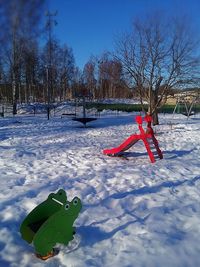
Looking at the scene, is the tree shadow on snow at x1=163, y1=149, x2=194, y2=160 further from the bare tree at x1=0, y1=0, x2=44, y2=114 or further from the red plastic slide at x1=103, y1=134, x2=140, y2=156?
the bare tree at x1=0, y1=0, x2=44, y2=114

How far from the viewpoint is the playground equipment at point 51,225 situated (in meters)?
3.16

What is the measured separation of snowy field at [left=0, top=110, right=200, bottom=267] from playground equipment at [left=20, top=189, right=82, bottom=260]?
0.12 m

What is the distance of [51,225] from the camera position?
10.6 ft

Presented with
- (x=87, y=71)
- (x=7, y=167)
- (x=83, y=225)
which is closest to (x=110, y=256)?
(x=83, y=225)

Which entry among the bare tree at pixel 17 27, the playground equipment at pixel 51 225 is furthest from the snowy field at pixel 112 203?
the bare tree at pixel 17 27

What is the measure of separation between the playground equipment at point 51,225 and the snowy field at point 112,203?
0.39ft

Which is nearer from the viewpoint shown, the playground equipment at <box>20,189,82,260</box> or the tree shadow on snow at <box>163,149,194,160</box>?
the playground equipment at <box>20,189,82,260</box>

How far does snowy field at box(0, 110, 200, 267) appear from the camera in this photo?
10.6ft

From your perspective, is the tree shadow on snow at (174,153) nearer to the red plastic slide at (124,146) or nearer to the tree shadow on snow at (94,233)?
the red plastic slide at (124,146)

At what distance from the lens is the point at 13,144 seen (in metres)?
10.3

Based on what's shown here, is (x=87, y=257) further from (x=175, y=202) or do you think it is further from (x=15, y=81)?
(x=15, y=81)

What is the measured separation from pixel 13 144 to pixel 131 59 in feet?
24.0

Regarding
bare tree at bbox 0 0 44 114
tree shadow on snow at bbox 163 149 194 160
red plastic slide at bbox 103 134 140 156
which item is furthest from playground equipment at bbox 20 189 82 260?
bare tree at bbox 0 0 44 114

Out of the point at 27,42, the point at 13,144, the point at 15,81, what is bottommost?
the point at 13,144
